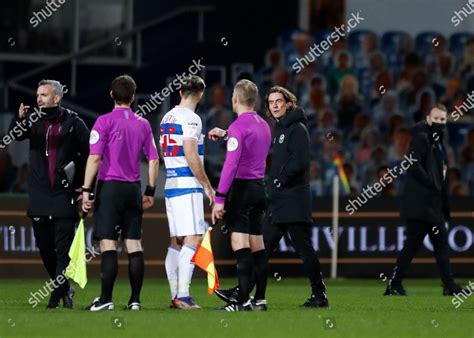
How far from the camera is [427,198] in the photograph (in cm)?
1652

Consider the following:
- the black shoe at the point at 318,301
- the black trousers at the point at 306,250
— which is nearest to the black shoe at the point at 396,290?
the black shoe at the point at 318,301

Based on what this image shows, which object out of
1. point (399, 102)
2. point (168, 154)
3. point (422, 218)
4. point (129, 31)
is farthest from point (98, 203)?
point (129, 31)

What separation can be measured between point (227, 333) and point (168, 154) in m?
2.60

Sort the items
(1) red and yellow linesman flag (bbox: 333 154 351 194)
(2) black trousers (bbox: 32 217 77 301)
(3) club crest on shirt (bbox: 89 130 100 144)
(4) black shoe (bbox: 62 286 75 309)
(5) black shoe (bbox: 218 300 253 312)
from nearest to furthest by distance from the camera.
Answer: (3) club crest on shirt (bbox: 89 130 100 144)
(5) black shoe (bbox: 218 300 253 312)
(2) black trousers (bbox: 32 217 77 301)
(4) black shoe (bbox: 62 286 75 309)
(1) red and yellow linesman flag (bbox: 333 154 351 194)

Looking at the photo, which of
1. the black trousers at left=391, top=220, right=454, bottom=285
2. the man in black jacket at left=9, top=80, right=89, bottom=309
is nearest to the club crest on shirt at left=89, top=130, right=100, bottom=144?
the man in black jacket at left=9, top=80, right=89, bottom=309

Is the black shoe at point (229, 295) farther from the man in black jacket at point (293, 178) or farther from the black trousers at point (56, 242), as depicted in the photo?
the black trousers at point (56, 242)

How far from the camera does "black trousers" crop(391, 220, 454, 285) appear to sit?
1648cm

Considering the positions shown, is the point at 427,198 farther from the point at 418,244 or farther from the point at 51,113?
the point at 51,113

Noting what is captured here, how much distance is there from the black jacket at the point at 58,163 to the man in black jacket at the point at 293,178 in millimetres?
1720

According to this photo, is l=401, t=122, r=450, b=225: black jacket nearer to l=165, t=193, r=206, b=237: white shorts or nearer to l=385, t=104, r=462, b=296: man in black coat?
l=385, t=104, r=462, b=296: man in black coat

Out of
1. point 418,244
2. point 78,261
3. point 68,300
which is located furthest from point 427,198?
point 78,261

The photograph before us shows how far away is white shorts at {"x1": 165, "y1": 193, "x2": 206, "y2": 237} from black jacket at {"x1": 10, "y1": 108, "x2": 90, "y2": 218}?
94 cm

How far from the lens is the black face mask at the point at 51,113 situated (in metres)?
13.7

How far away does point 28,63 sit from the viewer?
27656 mm
